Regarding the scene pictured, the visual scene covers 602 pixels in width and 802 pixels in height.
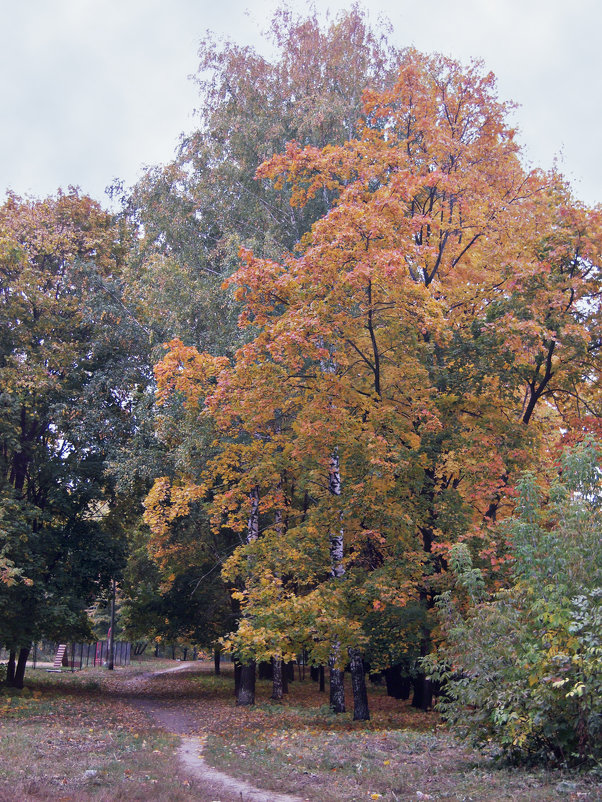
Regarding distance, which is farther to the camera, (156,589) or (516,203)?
(156,589)

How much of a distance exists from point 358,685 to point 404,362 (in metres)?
7.57

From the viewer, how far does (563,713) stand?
25.2 feet

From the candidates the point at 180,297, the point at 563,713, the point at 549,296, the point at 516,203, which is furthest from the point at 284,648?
the point at 516,203

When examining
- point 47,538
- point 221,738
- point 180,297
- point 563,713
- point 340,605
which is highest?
point 180,297

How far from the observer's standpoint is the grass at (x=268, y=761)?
306 inches

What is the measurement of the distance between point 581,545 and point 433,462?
6945 millimetres

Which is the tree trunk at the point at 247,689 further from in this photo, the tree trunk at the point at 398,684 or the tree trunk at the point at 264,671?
the tree trunk at the point at 264,671

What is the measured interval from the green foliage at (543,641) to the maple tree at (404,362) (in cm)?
330

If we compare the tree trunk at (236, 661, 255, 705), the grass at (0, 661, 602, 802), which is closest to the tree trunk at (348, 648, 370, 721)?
→ the grass at (0, 661, 602, 802)

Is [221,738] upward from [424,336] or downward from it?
downward

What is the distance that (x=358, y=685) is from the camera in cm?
1647

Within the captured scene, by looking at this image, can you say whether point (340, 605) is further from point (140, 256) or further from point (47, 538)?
point (140, 256)

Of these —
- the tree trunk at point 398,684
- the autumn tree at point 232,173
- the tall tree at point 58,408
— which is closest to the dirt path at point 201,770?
the tall tree at point 58,408

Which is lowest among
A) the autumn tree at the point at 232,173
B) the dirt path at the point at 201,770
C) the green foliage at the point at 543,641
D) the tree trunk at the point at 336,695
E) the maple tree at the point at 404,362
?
the dirt path at the point at 201,770
